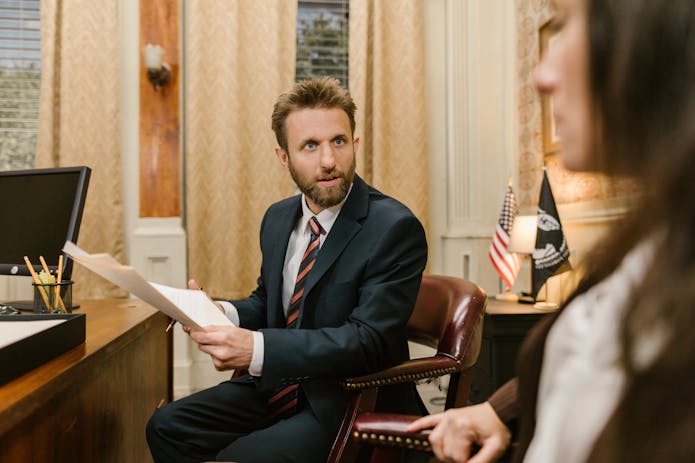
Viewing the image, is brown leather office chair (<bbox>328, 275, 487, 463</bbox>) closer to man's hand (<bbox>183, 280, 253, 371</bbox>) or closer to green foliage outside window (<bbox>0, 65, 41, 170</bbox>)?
man's hand (<bbox>183, 280, 253, 371</bbox>)

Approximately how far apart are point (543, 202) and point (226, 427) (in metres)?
2.03

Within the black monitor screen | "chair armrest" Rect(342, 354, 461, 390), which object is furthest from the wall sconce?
"chair armrest" Rect(342, 354, 461, 390)

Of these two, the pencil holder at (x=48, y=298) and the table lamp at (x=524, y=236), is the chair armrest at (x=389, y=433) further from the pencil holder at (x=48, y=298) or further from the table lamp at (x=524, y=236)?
the table lamp at (x=524, y=236)

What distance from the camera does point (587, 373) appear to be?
24.3 inches

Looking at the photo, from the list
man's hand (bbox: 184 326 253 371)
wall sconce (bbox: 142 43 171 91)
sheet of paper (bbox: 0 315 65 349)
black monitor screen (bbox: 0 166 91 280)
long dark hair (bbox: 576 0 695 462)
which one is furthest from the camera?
wall sconce (bbox: 142 43 171 91)

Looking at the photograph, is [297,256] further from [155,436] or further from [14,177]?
[14,177]

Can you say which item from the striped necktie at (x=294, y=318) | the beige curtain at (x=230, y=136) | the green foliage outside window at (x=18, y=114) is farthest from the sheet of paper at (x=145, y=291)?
the green foliage outside window at (x=18, y=114)

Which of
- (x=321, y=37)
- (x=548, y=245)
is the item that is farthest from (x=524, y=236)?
(x=321, y=37)

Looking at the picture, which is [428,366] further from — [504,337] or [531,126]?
[531,126]

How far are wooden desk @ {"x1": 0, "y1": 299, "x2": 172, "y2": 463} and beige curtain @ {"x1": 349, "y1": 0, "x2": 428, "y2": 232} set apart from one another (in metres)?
2.15

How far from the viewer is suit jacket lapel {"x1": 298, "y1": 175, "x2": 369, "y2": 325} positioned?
1677 millimetres

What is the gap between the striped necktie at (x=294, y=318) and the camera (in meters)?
1.71

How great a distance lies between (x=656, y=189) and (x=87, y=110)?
371 centimetres

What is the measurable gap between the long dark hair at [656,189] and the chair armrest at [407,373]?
961mm
